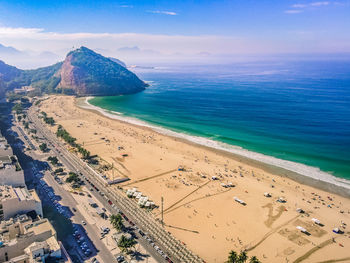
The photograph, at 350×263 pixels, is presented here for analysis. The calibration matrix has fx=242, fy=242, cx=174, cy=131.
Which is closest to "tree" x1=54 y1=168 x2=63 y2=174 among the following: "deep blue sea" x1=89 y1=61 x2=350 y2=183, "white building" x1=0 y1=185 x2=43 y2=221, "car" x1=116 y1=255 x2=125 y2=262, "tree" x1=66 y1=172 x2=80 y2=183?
"tree" x1=66 y1=172 x2=80 y2=183


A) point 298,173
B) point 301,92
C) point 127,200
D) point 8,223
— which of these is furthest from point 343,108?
point 8,223

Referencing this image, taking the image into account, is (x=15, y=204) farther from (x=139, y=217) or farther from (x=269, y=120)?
(x=269, y=120)

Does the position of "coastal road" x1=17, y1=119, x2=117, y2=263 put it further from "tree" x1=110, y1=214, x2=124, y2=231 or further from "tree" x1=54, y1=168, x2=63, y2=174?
"tree" x1=110, y1=214, x2=124, y2=231

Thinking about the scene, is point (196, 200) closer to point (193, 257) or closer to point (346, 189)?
point (193, 257)

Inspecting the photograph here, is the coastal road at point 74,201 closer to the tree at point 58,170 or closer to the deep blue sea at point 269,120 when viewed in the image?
the tree at point 58,170

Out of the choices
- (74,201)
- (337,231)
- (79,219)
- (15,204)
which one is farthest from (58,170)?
(337,231)

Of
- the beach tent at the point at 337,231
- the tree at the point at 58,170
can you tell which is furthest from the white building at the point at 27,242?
the beach tent at the point at 337,231

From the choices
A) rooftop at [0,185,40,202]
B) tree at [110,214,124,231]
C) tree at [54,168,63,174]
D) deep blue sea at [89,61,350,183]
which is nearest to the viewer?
rooftop at [0,185,40,202]
